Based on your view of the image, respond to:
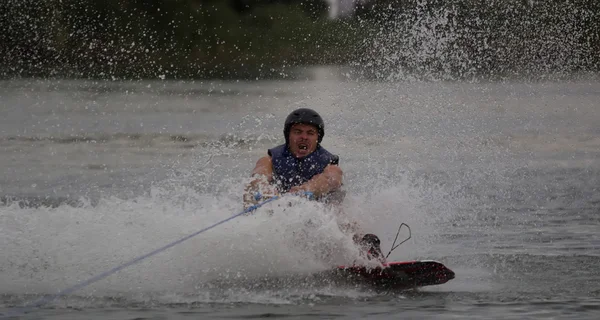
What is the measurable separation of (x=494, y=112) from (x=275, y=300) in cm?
2343

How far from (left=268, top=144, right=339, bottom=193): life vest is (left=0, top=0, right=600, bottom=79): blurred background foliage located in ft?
69.9

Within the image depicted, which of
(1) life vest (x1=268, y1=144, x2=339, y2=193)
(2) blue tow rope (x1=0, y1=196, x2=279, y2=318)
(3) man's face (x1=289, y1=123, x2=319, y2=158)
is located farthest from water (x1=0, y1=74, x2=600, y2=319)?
(3) man's face (x1=289, y1=123, x2=319, y2=158)

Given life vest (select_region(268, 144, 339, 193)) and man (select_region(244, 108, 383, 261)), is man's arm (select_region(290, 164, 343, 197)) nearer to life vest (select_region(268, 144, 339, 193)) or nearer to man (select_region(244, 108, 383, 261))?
man (select_region(244, 108, 383, 261))

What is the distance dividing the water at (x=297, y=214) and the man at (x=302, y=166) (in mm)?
343

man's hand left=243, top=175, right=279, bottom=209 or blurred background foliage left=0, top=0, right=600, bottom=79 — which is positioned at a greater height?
blurred background foliage left=0, top=0, right=600, bottom=79

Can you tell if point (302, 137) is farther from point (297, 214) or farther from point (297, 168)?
point (297, 214)

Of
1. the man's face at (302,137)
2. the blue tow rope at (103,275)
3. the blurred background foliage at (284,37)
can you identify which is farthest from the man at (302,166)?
the blurred background foliage at (284,37)

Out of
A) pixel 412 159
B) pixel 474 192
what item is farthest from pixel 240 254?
pixel 412 159

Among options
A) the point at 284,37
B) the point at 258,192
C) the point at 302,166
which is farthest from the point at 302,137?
the point at 284,37

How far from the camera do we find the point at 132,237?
10961 mm

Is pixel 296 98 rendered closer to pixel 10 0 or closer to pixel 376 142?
pixel 10 0

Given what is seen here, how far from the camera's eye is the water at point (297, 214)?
9984 mm

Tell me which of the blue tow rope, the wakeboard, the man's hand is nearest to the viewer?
the blue tow rope

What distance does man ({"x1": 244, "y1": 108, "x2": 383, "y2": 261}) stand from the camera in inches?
442
